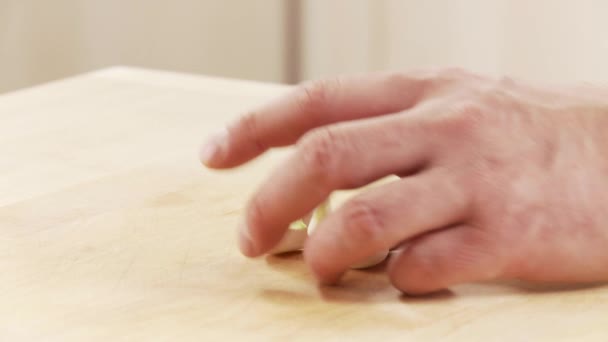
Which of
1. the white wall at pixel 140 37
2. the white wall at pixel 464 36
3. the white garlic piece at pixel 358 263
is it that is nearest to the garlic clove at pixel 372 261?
the white garlic piece at pixel 358 263

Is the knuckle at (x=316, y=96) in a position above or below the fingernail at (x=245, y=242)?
above

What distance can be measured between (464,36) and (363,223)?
59.8 inches

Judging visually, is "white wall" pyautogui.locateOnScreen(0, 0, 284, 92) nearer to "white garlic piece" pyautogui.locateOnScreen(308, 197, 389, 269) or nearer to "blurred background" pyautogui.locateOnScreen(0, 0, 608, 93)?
"blurred background" pyautogui.locateOnScreen(0, 0, 608, 93)

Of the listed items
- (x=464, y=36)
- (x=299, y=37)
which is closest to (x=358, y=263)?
(x=464, y=36)

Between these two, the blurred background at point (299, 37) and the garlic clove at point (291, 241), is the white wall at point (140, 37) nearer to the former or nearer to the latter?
the blurred background at point (299, 37)

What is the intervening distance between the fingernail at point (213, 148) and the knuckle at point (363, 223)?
128 mm

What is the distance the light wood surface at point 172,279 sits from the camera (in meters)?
0.48

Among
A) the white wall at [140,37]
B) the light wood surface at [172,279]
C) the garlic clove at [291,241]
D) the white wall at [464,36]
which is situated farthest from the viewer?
the white wall at [140,37]

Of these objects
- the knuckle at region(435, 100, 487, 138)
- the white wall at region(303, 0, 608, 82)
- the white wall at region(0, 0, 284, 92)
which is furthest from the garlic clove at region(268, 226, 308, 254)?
the white wall at region(0, 0, 284, 92)

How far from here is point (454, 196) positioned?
20.1 inches

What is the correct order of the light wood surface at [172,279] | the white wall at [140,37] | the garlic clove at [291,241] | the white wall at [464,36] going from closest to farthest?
the light wood surface at [172,279]
the garlic clove at [291,241]
the white wall at [464,36]
the white wall at [140,37]

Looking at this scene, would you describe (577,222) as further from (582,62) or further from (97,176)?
(582,62)

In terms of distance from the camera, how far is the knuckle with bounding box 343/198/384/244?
1.65ft

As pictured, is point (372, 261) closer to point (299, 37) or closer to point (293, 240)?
point (293, 240)
